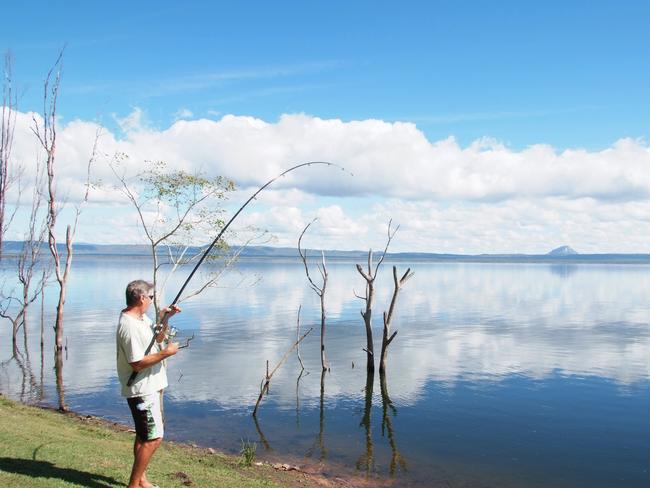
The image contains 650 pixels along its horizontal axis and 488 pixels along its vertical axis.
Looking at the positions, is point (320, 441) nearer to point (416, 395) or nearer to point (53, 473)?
point (416, 395)

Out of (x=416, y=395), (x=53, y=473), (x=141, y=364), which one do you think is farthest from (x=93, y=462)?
(x=416, y=395)

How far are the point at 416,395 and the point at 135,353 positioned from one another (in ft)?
72.8

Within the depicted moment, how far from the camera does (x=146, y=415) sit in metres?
8.81

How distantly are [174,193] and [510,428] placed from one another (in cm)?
1644

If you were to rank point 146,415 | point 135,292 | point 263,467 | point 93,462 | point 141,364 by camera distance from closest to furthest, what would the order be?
point 141,364
point 135,292
point 146,415
point 93,462
point 263,467

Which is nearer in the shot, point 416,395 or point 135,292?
point 135,292

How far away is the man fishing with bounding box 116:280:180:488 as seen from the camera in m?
8.51

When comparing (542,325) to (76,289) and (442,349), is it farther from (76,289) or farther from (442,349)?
(76,289)

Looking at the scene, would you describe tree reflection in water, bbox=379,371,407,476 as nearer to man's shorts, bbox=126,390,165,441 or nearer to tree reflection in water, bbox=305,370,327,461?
tree reflection in water, bbox=305,370,327,461

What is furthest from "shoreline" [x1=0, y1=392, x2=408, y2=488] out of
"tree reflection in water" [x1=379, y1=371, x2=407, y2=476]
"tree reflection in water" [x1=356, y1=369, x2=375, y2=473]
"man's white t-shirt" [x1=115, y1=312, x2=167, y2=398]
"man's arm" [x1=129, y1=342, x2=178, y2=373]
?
"man's arm" [x1=129, y1=342, x2=178, y2=373]

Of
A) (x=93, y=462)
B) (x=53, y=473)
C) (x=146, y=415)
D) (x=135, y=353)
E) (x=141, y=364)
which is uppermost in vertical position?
(x=135, y=353)

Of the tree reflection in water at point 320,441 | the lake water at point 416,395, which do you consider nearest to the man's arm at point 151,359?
the lake water at point 416,395

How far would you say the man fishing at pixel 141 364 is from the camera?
27.9 ft

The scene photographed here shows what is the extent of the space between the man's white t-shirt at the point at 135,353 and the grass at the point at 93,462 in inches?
108
